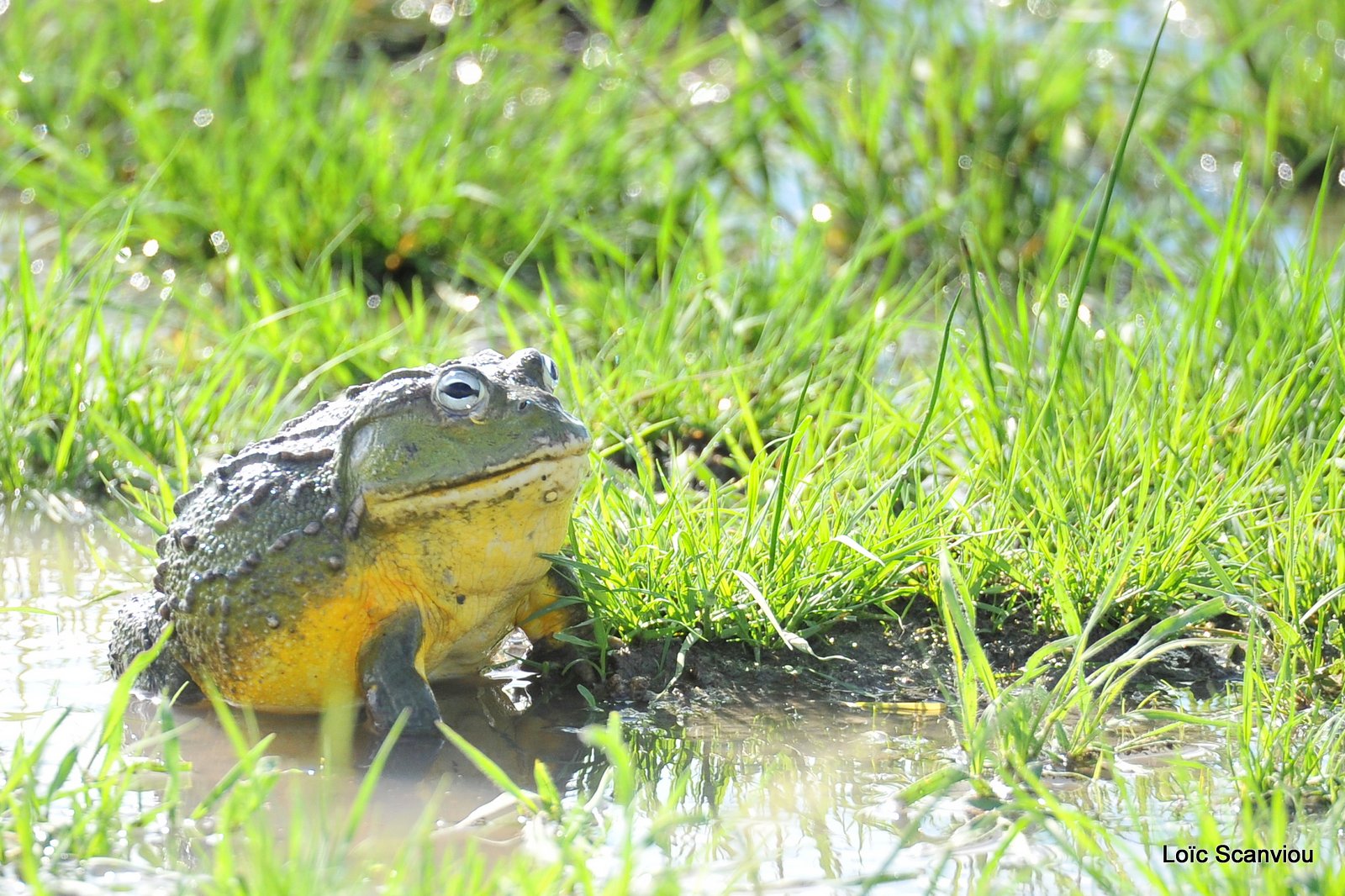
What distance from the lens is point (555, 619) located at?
10.8 feet

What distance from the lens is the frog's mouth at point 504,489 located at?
2.90 metres

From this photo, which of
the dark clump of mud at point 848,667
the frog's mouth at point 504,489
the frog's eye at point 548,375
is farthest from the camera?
the dark clump of mud at point 848,667

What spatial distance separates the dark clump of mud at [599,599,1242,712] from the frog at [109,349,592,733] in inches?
9.6

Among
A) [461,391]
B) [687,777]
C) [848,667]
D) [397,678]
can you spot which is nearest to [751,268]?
[848,667]

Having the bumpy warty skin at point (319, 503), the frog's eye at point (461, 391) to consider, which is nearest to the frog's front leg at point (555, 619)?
the bumpy warty skin at point (319, 503)

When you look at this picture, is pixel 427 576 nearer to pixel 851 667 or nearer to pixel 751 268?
pixel 851 667

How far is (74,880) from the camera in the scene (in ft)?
7.79

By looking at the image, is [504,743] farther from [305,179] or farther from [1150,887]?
[305,179]

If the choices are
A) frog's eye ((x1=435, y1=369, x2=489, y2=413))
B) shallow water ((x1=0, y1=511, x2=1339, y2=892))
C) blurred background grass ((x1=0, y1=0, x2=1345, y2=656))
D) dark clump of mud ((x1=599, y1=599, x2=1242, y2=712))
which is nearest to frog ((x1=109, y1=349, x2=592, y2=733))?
frog's eye ((x1=435, y1=369, x2=489, y2=413))

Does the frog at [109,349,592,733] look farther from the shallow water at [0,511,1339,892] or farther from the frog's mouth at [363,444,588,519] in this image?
the shallow water at [0,511,1339,892]

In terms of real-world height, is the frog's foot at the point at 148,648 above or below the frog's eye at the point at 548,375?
below

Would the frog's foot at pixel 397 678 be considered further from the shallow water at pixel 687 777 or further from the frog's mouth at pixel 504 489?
the frog's mouth at pixel 504 489

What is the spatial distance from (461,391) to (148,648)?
92 cm

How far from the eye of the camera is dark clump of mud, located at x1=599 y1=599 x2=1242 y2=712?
127 inches
